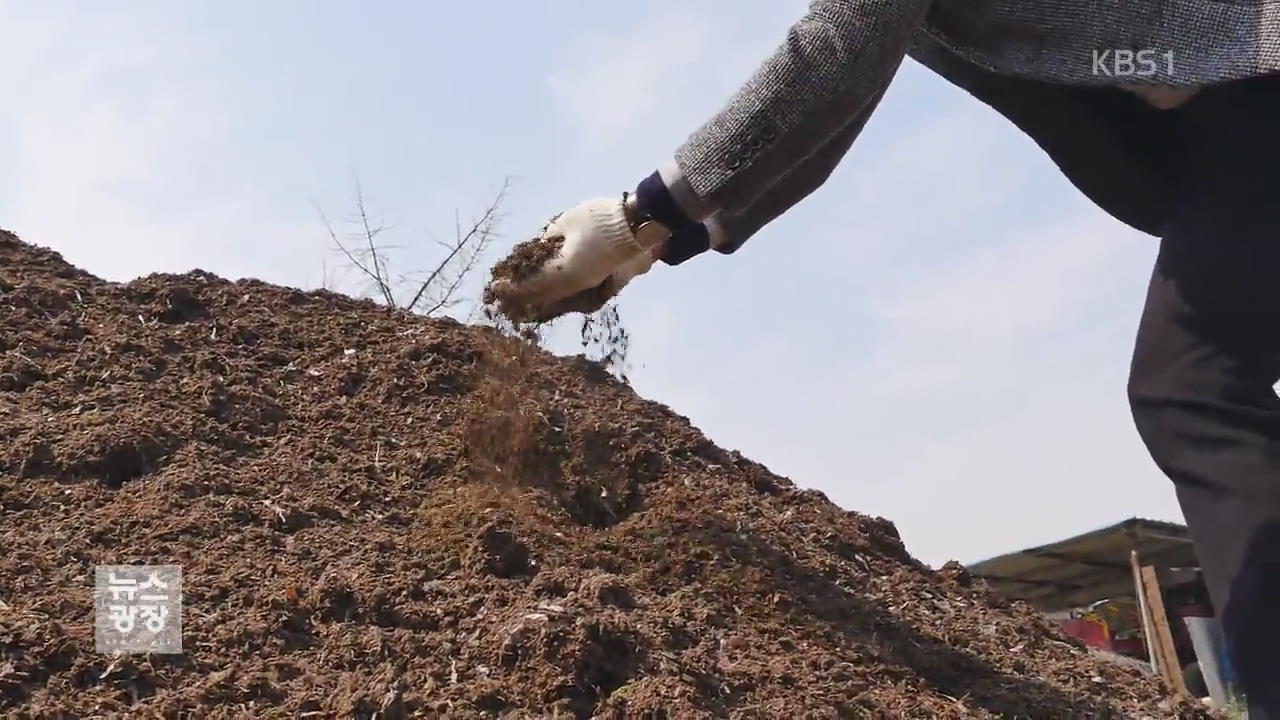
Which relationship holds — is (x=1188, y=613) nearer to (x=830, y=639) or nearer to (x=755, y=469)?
(x=755, y=469)

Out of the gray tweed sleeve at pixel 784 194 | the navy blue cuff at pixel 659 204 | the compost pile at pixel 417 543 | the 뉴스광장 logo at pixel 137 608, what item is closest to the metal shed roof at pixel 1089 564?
the compost pile at pixel 417 543

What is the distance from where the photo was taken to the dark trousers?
4.95ft

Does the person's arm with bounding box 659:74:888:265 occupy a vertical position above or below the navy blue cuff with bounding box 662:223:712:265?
above

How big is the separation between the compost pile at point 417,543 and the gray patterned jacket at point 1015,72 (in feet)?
3.15

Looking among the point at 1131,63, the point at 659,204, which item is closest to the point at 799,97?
the point at 659,204

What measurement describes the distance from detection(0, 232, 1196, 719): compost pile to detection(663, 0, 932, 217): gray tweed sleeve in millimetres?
906

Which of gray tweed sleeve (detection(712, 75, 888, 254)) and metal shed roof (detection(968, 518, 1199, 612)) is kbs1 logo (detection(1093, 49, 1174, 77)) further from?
metal shed roof (detection(968, 518, 1199, 612))

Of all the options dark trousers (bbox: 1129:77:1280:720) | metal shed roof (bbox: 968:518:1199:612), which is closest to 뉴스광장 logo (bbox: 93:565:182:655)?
dark trousers (bbox: 1129:77:1280:720)

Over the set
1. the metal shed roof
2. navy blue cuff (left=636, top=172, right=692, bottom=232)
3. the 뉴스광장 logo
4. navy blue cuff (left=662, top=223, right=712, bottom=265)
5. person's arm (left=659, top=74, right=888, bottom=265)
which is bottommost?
the 뉴스광장 logo

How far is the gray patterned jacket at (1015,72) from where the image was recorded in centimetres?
172

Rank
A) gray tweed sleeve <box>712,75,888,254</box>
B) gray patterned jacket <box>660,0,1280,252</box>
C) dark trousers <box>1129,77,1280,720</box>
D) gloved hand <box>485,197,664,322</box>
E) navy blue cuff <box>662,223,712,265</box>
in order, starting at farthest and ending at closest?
gray tweed sleeve <box>712,75,888,254</box> < navy blue cuff <box>662,223,712,265</box> < gloved hand <box>485,197,664,322</box> < gray patterned jacket <box>660,0,1280,252</box> < dark trousers <box>1129,77,1280,720</box>

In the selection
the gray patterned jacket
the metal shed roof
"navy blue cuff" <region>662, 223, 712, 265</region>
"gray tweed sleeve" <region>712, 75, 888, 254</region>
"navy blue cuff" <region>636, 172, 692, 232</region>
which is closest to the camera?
the gray patterned jacket

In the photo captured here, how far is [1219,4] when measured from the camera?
5.65 ft

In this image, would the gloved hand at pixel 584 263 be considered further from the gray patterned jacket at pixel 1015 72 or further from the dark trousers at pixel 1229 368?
the dark trousers at pixel 1229 368
